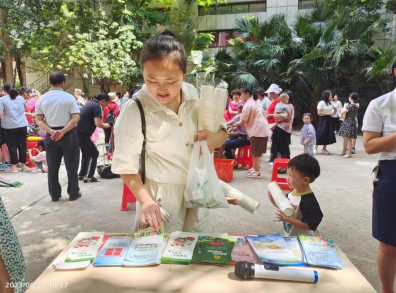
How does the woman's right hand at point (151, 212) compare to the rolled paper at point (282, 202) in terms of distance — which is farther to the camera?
the rolled paper at point (282, 202)

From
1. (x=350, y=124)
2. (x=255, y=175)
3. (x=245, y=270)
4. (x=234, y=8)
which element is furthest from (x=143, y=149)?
(x=234, y=8)

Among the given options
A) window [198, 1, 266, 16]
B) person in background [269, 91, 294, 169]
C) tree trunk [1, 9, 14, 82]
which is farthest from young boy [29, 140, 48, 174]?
window [198, 1, 266, 16]

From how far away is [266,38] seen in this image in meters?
13.4

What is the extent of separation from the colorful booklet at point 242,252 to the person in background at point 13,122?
5.75m

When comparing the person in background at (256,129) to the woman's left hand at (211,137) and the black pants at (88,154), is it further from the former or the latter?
the woman's left hand at (211,137)

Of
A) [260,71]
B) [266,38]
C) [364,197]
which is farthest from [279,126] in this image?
[266,38]

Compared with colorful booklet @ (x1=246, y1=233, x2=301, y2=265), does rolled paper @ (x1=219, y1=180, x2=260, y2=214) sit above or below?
above

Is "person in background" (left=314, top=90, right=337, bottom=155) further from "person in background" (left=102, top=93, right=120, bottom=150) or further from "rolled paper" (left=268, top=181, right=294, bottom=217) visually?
"rolled paper" (left=268, top=181, right=294, bottom=217)

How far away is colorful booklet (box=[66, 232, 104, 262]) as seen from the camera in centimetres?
132

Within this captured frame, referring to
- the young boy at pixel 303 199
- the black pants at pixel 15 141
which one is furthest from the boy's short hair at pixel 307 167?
the black pants at pixel 15 141

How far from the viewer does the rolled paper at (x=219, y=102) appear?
1482mm

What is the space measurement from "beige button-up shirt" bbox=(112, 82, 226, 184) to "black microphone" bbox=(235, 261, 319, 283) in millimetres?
515

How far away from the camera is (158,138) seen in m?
1.45

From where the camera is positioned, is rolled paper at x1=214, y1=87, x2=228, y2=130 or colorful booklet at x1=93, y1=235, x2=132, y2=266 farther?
rolled paper at x1=214, y1=87, x2=228, y2=130
